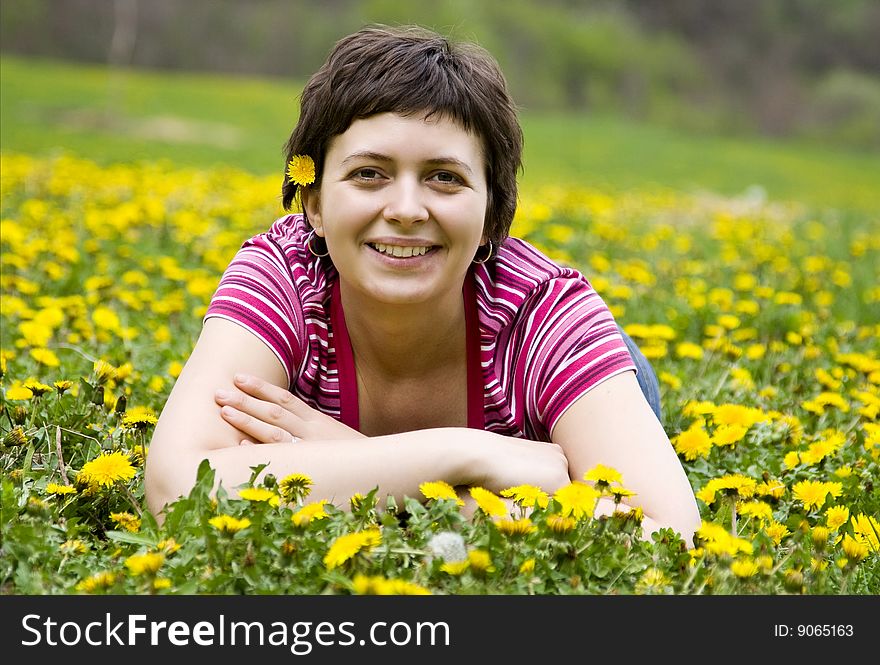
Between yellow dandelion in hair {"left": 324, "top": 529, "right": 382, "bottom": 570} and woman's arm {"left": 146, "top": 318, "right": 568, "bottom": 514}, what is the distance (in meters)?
0.37

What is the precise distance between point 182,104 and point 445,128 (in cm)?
1715

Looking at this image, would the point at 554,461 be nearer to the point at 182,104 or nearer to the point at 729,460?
the point at 729,460

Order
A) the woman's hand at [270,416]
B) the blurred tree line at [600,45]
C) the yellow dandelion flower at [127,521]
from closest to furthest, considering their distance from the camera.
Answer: the yellow dandelion flower at [127,521]
the woman's hand at [270,416]
the blurred tree line at [600,45]

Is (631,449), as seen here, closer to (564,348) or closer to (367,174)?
(564,348)

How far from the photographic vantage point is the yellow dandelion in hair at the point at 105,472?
2182mm

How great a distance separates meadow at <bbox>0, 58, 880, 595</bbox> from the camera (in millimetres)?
1833

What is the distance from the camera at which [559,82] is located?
2559 cm

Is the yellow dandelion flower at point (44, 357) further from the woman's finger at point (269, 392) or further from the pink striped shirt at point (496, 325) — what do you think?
the woman's finger at point (269, 392)

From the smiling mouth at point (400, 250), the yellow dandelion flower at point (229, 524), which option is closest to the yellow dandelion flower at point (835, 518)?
the smiling mouth at point (400, 250)

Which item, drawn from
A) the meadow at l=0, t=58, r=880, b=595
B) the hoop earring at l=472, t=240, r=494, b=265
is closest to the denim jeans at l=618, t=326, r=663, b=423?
the meadow at l=0, t=58, r=880, b=595

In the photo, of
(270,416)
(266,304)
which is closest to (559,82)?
(266,304)

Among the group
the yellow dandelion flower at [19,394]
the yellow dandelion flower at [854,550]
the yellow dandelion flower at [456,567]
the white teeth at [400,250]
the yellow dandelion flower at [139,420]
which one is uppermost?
the white teeth at [400,250]

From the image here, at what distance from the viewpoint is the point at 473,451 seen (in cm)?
219
